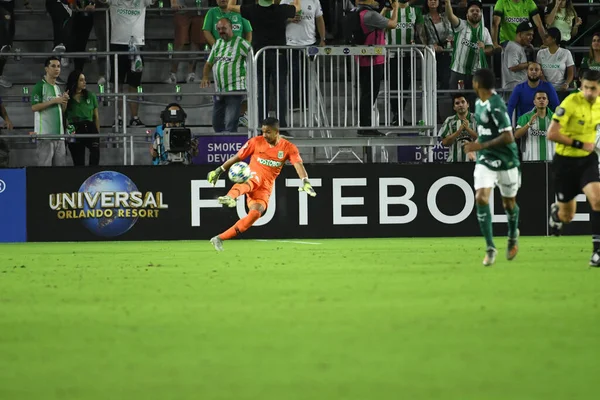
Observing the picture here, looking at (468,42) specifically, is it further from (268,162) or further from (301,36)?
(268,162)

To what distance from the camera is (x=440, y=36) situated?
67.6 feet

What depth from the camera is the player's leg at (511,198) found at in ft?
39.7

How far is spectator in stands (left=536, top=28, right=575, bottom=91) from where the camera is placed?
20344 mm

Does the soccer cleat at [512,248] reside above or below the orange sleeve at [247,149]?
below

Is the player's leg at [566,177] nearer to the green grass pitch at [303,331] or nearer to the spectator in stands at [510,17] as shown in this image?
the green grass pitch at [303,331]

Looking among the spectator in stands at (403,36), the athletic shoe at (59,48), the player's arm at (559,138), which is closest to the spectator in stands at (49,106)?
the athletic shoe at (59,48)

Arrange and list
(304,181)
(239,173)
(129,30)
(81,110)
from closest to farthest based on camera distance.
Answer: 1. (304,181)
2. (239,173)
3. (81,110)
4. (129,30)

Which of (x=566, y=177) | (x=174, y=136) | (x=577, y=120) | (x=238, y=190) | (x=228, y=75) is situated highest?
(x=228, y=75)

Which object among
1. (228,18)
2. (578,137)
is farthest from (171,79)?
(578,137)

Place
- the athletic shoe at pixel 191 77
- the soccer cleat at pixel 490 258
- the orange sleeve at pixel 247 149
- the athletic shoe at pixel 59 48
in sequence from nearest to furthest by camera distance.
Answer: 1. the soccer cleat at pixel 490 258
2. the orange sleeve at pixel 247 149
3. the athletic shoe at pixel 59 48
4. the athletic shoe at pixel 191 77

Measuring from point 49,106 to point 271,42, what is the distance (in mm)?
3902

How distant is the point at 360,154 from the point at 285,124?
356 cm

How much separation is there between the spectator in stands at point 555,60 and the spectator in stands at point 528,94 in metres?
1.17

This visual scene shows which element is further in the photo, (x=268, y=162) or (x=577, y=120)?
(x=268, y=162)
